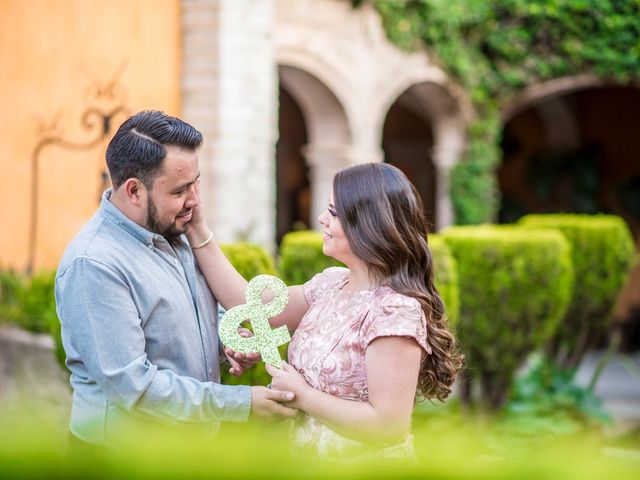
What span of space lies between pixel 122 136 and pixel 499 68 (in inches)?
434

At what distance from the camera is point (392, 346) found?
7.04ft

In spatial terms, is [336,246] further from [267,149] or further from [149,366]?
[267,149]

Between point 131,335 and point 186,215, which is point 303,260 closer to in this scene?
point 186,215

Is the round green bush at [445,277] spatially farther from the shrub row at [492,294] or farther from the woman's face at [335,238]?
the woman's face at [335,238]

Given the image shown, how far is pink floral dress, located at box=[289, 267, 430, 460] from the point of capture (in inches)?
86.0

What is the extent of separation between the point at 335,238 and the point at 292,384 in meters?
0.38

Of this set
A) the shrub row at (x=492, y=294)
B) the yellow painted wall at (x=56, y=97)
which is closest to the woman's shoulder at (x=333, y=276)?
the shrub row at (x=492, y=294)

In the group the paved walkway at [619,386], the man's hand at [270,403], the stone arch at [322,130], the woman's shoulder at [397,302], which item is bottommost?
the paved walkway at [619,386]

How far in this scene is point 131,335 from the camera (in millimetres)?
2086

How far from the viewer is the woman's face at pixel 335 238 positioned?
230 centimetres

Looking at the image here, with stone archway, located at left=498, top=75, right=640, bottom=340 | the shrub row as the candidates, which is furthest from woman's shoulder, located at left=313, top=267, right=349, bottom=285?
stone archway, located at left=498, top=75, right=640, bottom=340

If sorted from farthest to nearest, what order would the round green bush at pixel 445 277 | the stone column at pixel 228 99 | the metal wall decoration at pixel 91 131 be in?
the stone column at pixel 228 99 → the metal wall decoration at pixel 91 131 → the round green bush at pixel 445 277

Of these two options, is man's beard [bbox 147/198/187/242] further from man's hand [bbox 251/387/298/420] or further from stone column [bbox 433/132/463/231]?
stone column [bbox 433/132/463/231]

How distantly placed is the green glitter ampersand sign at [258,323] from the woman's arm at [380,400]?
140mm
